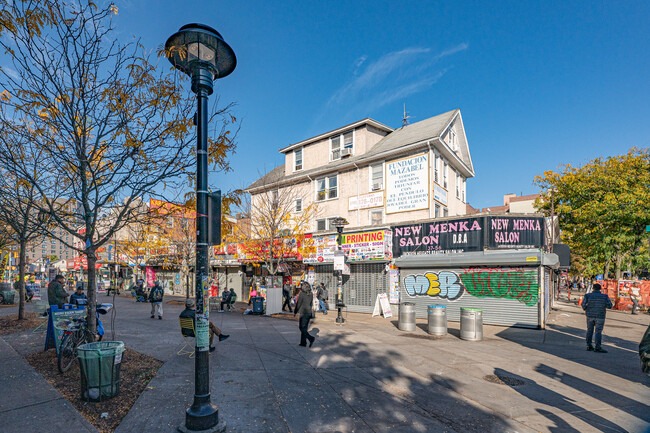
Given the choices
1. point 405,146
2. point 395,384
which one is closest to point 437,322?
point 395,384

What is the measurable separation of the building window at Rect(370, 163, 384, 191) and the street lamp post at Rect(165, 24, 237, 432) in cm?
1722

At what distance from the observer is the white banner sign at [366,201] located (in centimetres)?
2145

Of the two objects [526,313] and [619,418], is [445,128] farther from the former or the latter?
[619,418]

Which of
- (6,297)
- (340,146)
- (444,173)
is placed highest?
(340,146)

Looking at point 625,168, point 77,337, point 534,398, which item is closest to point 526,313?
point 534,398

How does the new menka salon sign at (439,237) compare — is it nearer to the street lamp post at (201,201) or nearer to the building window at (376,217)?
the building window at (376,217)

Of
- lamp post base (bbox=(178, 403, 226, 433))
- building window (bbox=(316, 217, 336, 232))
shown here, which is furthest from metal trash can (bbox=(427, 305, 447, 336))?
building window (bbox=(316, 217, 336, 232))

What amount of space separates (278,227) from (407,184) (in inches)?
345

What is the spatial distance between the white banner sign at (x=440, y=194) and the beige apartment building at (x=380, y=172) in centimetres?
3

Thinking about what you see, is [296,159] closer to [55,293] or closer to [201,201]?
[55,293]

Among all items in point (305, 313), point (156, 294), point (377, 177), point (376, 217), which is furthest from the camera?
point (377, 177)

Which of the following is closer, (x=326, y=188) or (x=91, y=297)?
(x=91, y=297)

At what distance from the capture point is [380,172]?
21.8 meters

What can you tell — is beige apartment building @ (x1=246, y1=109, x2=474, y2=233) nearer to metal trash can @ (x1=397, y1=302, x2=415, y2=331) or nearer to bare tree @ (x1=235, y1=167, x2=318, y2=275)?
bare tree @ (x1=235, y1=167, x2=318, y2=275)
